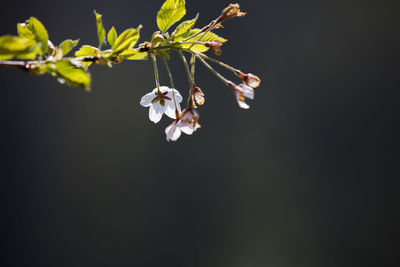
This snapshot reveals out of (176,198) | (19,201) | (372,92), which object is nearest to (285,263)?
(176,198)

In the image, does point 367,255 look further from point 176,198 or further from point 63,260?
point 63,260

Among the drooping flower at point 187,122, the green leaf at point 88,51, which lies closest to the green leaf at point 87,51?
the green leaf at point 88,51

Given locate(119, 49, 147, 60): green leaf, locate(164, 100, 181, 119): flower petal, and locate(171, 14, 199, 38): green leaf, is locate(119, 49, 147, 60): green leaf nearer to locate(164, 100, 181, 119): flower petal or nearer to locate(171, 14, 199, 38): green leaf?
locate(171, 14, 199, 38): green leaf

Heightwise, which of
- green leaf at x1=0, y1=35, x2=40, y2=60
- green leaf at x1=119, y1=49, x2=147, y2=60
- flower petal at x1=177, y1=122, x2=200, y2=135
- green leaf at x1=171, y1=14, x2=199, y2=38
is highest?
green leaf at x1=171, y1=14, x2=199, y2=38

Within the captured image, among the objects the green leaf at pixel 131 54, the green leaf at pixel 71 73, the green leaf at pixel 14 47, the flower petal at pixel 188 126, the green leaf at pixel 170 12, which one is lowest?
the flower petal at pixel 188 126

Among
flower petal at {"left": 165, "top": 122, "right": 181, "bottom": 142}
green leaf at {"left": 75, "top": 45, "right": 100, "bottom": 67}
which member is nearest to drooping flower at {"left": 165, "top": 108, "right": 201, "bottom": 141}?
flower petal at {"left": 165, "top": 122, "right": 181, "bottom": 142}

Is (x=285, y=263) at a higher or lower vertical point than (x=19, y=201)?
lower

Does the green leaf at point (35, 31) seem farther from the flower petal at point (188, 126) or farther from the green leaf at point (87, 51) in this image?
the flower petal at point (188, 126)
